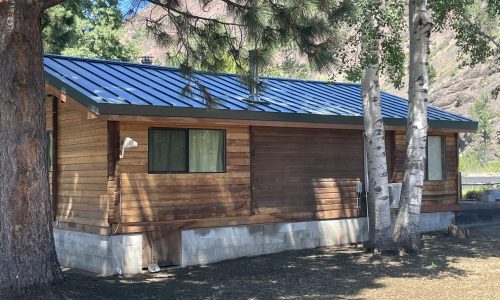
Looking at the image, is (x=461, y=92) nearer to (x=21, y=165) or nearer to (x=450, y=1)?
(x=450, y=1)

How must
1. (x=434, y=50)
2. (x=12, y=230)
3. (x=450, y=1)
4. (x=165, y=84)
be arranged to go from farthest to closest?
(x=434, y=50) < (x=165, y=84) < (x=450, y=1) < (x=12, y=230)

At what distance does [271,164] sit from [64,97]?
458cm

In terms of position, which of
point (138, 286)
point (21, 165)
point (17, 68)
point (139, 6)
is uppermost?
point (139, 6)

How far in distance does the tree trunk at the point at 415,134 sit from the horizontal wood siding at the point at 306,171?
236cm

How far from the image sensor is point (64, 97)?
1173 centimetres

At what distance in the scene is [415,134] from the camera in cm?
1256

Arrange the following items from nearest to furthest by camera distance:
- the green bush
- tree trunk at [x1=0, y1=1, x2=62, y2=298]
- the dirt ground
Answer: tree trunk at [x1=0, y1=1, x2=62, y2=298] < the dirt ground < the green bush

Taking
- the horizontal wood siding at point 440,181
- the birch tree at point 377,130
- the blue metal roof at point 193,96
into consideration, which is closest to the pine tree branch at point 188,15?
the blue metal roof at point 193,96

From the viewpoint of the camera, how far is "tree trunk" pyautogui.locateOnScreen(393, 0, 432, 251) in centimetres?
1248

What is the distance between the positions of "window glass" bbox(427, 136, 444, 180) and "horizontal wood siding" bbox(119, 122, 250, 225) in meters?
6.13

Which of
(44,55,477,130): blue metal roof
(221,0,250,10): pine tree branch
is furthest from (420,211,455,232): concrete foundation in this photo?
(221,0,250,10): pine tree branch

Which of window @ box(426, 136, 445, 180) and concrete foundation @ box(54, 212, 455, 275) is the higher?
window @ box(426, 136, 445, 180)

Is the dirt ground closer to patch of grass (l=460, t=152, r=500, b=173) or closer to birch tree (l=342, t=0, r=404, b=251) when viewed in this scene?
birch tree (l=342, t=0, r=404, b=251)

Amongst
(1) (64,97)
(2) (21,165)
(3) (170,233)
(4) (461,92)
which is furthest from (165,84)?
(4) (461,92)
